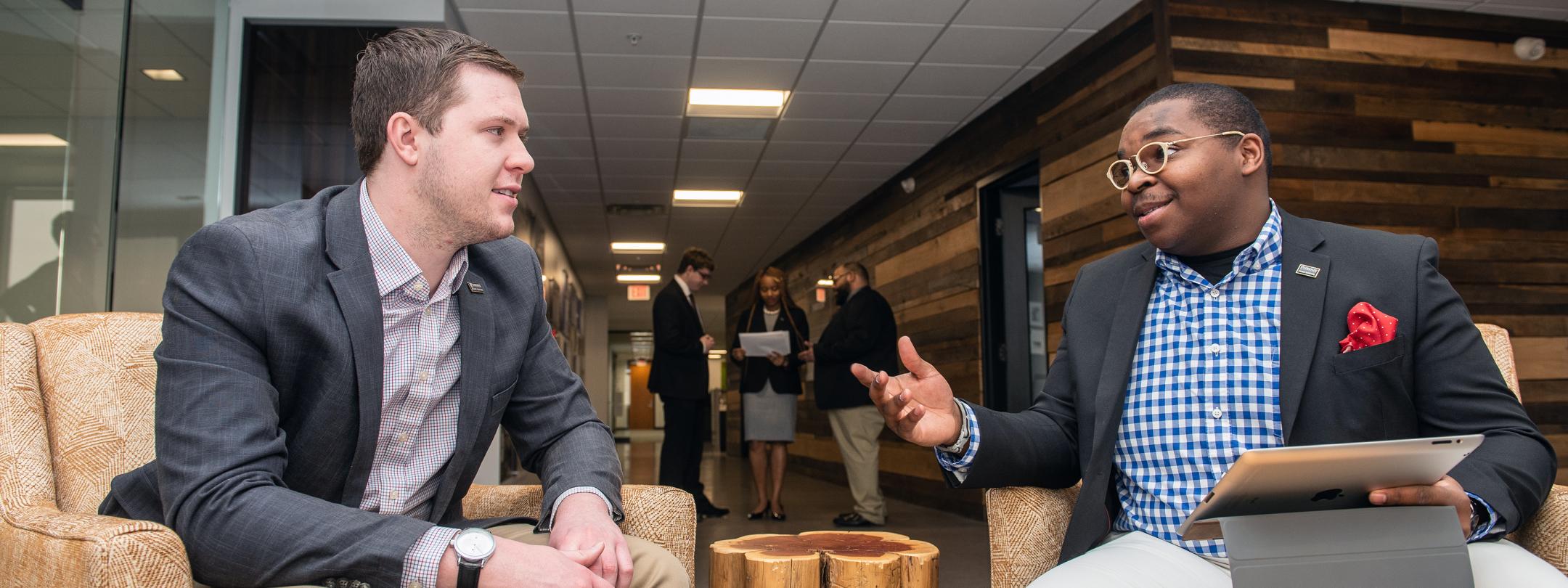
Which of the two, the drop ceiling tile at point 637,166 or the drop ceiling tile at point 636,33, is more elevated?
the drop ceiling tile at point 636,33

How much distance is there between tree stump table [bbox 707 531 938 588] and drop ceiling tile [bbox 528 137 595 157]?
5570 mm

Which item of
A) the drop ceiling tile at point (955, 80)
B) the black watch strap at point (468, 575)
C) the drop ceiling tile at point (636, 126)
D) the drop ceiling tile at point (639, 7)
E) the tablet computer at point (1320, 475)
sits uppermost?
the drop ceiling tile at point (639, 7)

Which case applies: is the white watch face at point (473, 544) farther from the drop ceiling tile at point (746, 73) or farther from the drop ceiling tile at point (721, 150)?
the drop ceiling tile at point (721, 150)

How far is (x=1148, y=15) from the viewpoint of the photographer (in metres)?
4.48

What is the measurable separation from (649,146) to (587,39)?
2198 mm

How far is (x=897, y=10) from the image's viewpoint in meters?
4.65

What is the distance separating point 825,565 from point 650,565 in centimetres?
29

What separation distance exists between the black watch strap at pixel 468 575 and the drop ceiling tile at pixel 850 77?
4.44 metres

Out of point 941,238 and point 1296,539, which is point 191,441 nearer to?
point 1296,539

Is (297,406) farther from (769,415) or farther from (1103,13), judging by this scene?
(769,415)

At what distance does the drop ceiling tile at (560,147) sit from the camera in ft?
22.8

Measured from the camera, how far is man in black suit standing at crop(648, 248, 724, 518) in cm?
576

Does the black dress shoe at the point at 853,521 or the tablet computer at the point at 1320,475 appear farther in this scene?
the black dress shoe at the point at 853,521

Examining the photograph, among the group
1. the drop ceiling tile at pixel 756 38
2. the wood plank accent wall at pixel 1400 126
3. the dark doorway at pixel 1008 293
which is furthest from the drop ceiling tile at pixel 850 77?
the dark doorway at pixel 1008 293
